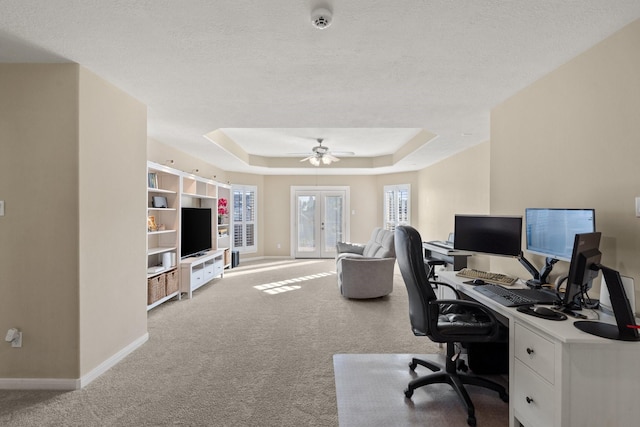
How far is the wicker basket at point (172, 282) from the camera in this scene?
14.9ft

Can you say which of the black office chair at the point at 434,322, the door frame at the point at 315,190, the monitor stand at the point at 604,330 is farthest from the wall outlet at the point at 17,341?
the door frame at the point at 315,190

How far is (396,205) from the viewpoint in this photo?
859 cm

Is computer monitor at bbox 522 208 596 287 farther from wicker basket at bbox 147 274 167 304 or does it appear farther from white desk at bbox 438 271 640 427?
wicker basket at bbox 147 274 167 304

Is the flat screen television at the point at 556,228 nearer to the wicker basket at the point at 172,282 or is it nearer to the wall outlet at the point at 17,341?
the wall outlet at the point at 17,341

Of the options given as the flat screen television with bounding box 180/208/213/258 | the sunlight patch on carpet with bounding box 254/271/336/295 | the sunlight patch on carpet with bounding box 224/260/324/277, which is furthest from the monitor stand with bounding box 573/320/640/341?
the sunlight patch on carpet with bounding box 224/260/324/277

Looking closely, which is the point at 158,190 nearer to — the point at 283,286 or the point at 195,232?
the point at 195,232

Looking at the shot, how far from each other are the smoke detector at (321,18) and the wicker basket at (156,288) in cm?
371

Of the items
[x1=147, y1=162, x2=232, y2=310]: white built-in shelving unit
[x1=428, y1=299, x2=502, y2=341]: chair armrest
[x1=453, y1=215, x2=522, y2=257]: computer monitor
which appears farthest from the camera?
[x1=147, y1=162, x2=232, y2=310]: white built-in shelving unit

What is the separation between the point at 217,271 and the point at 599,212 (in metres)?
5.58

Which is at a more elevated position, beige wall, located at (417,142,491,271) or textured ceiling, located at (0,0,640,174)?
textured ceiling, located at (0,0,640,174)

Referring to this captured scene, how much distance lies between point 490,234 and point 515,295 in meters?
0.74

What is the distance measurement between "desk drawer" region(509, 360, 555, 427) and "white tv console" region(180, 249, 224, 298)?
4.33 m

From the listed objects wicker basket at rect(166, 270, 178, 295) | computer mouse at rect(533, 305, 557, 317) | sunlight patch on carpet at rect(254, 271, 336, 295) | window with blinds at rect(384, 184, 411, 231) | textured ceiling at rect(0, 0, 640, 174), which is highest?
textured ceiling at rect(0, 0, 640, 174)

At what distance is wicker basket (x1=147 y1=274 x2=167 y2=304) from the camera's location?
13.5 feet
